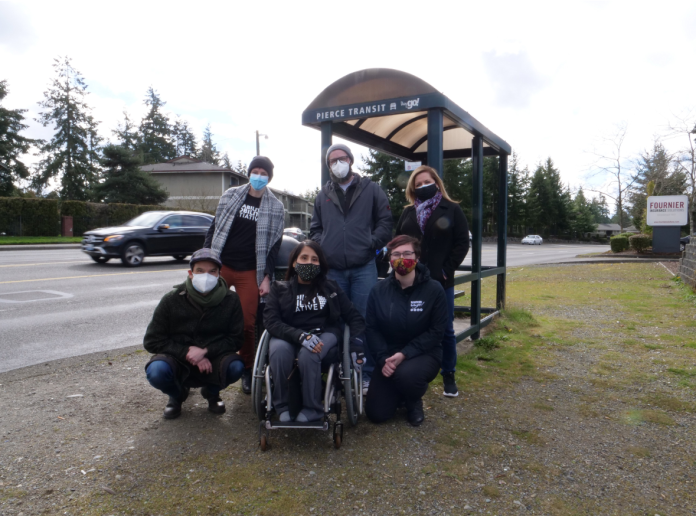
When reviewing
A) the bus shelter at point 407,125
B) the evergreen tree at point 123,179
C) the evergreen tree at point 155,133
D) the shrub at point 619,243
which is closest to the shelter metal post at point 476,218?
the bus shelter at point 407,125

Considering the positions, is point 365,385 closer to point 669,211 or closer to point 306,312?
point 306,312

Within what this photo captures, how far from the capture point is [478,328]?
→ 5926 millimetres

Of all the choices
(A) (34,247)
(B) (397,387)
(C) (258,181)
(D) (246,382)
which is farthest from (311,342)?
(A) (34,247)

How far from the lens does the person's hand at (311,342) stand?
10.7ft

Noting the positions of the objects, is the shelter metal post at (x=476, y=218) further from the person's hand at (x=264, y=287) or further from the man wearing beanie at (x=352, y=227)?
the person's hand at (x=264, y=287)

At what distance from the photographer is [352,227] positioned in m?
3.89

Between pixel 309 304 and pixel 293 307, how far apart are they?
0.12 meters

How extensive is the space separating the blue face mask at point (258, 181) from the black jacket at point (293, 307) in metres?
0.91

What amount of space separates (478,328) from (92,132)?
178ft

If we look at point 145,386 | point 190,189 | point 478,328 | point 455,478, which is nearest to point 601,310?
point 478,328

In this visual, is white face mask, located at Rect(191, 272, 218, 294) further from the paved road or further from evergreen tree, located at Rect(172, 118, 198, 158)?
evergreen tree, located at Rect(172, 118, 198, 158)

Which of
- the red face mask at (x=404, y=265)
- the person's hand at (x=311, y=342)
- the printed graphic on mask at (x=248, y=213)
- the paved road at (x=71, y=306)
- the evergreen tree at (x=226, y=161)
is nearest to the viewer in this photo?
the person's hand at (x=311, y=342)

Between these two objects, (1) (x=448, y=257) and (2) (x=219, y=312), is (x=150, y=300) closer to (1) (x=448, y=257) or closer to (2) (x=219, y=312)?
(2) (x=219, y=312)

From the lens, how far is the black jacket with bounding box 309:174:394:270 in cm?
388
